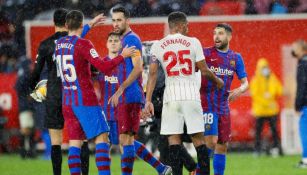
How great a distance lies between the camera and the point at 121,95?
447 inches

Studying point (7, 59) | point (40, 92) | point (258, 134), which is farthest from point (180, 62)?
point (7, 59)

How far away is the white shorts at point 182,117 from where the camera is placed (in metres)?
10.5

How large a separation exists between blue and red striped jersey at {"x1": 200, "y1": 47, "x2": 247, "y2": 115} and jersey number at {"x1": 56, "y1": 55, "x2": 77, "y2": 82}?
187 centimetres

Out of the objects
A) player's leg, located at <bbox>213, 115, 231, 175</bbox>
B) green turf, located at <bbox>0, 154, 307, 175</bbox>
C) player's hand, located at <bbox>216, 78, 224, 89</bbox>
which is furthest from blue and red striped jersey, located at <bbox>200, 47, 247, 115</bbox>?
green turf, located at <bbox>0, 154, 307, 175</bbox>

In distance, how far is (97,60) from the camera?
33.8 feet

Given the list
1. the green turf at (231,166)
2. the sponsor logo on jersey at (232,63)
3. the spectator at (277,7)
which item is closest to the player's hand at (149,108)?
the sponsor logo on jersey at (232,63)

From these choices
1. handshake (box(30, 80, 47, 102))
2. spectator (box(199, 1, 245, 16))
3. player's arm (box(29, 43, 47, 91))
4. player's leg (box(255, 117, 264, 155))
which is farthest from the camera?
spectator (box(199, 1, 245, 16))

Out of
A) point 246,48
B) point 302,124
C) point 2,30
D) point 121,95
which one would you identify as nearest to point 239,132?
point 246,48

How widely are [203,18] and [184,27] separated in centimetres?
896

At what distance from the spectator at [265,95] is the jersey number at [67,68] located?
9.03 meters

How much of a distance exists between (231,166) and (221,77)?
4420 millimetres

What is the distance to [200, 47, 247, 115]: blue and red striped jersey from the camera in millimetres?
11602

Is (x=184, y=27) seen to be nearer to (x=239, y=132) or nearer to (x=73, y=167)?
(x=73, y=167)

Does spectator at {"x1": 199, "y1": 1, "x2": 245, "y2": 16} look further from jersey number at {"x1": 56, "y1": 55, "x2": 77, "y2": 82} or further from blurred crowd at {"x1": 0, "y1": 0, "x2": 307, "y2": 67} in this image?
jersey number at {"x1": 56, "y1": 55, "x2": 77, "y2": 82}
